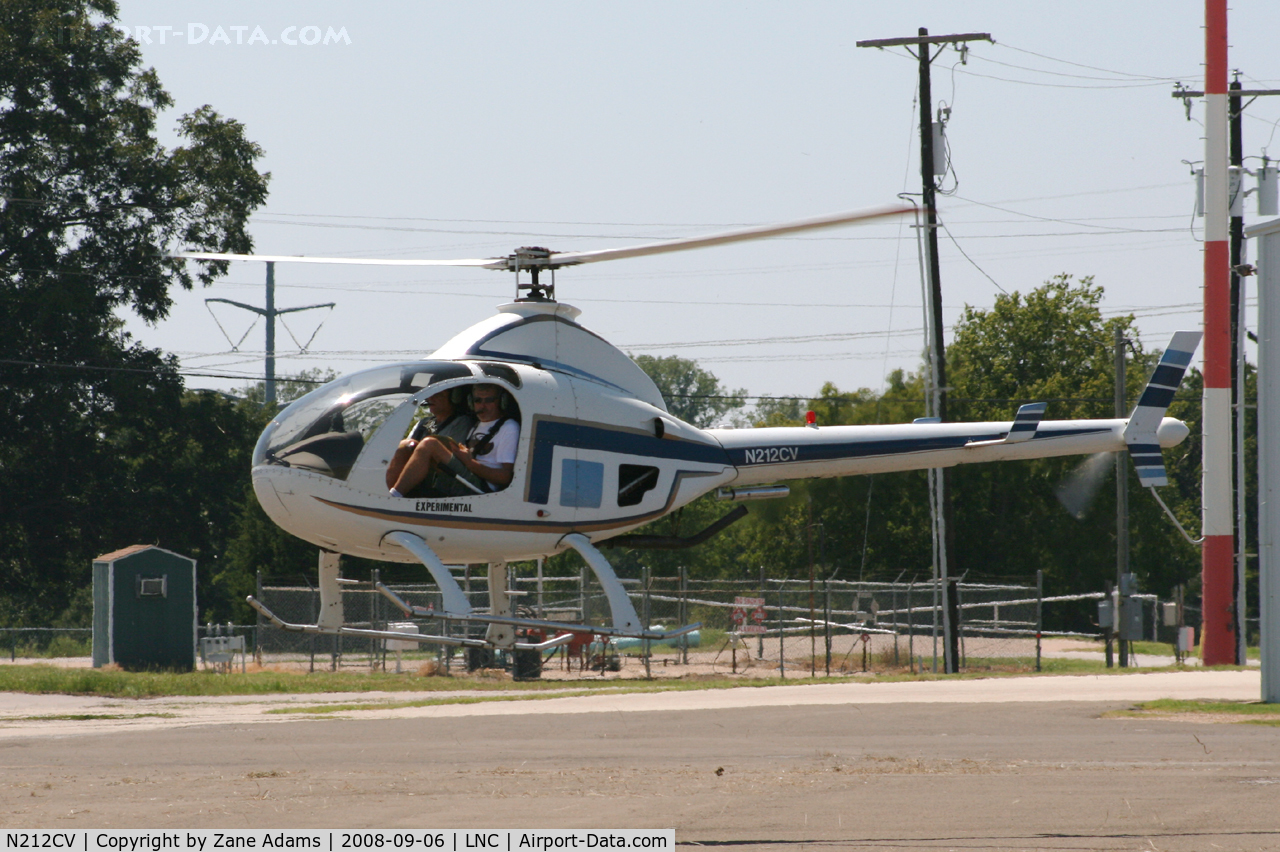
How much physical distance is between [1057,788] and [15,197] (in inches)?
1727

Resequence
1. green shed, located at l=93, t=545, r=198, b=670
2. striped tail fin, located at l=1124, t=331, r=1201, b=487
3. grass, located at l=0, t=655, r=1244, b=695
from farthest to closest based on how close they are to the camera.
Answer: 1. green shed, located at l=93, t=545, r=198, b=670
2. grass, located at l=0, t=655, r=1244, b=695
3. striped tail fin, located at l=1124, t=331, r=1201, b=487

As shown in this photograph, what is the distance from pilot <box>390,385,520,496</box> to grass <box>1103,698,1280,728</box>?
12.4 metres

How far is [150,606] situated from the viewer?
34000 millimetres

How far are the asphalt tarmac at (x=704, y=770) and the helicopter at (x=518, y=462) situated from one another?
1.99 m

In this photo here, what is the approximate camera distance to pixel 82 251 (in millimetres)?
50188

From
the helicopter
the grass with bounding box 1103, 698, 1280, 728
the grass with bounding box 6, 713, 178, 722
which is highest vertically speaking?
the helicopter

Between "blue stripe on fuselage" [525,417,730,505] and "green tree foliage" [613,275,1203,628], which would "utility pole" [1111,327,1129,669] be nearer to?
"green tree foliage" [613,275,1203,628]

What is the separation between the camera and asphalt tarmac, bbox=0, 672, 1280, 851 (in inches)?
513

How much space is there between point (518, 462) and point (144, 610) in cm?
2293

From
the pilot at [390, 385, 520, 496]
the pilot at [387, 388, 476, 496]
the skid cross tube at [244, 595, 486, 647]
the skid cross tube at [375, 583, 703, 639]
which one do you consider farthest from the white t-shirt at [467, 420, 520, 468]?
the skid cross tube at [244, 595, 486, 647]

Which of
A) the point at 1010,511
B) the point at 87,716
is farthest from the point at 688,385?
the point at 87,716

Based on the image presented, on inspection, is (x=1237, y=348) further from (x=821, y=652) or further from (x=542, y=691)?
(x=542, y=691)

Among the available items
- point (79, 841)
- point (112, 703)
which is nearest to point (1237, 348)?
point (112, 703)

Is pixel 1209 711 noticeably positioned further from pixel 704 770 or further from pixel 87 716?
pixel 87 716
